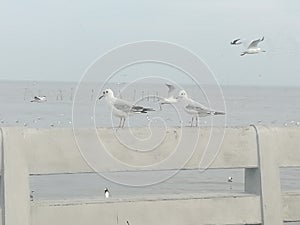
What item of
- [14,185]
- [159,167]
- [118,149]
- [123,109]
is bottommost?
[14,185]

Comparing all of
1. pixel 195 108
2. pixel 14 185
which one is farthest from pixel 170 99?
pixel 14 185

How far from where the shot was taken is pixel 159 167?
204 inches

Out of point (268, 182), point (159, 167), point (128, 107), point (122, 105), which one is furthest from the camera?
point (122, 105)

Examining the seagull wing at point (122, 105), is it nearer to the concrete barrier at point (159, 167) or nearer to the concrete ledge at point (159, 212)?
the concrete barrier at point (159, 167)

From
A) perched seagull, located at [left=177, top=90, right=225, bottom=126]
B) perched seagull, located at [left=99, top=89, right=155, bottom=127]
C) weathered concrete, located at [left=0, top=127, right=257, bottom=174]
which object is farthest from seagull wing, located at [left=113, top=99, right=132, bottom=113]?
weathered concrete, located at [left=0, top=127, right=257, bottom=174]

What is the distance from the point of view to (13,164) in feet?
15.7

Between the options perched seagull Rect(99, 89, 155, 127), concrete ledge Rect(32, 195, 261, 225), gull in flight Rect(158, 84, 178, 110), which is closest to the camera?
concrete ledge Rect(32, 195, 261, 225)

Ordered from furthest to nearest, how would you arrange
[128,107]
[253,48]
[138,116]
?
[253,48], [138,116], [128,107]

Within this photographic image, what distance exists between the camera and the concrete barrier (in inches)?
189

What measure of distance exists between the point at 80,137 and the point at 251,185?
1.48m

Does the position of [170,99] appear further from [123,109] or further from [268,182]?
[268,182]

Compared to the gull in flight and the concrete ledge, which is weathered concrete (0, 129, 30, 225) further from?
the gull in flight

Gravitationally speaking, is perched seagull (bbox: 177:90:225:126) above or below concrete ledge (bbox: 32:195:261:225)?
above

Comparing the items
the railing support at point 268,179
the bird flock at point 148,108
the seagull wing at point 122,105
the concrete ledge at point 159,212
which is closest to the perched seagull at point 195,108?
the bird flock at point 148,108
